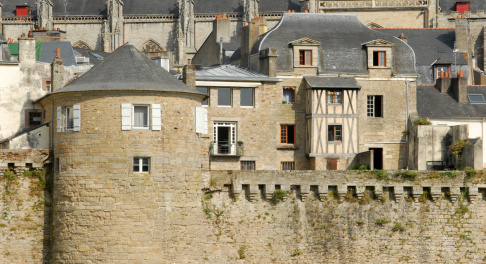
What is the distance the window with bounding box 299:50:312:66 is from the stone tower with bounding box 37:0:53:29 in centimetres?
3681

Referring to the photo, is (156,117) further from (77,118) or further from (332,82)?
(332,82)

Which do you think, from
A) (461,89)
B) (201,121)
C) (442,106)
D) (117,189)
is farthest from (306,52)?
(117,189)

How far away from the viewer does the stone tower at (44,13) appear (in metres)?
75.3

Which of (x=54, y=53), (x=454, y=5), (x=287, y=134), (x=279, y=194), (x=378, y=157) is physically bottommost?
(x=279, y=194)

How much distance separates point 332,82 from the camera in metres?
41.1

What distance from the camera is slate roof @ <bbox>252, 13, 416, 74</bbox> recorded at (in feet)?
139

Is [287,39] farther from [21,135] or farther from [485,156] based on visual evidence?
[21,135]

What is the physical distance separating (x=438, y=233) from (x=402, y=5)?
125 feet

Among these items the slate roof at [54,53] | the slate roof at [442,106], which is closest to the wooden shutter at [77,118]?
the slate roof at [54,53]

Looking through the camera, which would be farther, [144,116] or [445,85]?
[445,85]

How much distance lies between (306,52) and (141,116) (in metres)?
12.6

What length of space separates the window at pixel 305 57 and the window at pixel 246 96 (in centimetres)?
277

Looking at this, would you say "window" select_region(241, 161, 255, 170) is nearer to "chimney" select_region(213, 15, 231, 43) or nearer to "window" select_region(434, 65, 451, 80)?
"window" select_region(434, 65, 451, 80)

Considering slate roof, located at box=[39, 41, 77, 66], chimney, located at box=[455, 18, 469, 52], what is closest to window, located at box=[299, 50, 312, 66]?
slate roof, located at box=[39, 41, 77, 66]
